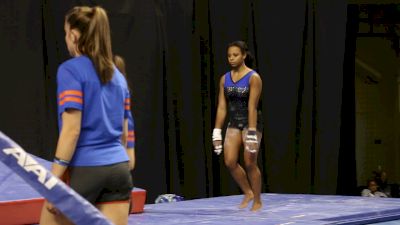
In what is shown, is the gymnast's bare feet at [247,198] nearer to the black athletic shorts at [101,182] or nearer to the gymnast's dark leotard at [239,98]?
the gymnast's dark leotard at [239,98]

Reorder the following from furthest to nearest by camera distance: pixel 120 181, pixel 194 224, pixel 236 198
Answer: pixel 236 198, pixel 194 224, pixel 120 181

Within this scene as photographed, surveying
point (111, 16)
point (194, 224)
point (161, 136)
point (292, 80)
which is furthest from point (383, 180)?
point (194, 224)

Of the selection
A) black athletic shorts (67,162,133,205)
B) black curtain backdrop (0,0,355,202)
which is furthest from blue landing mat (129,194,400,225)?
black athletic shorts (67,162,133,205)

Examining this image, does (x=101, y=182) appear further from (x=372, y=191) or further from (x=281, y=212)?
(x=372, y=191)

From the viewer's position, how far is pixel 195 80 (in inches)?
345

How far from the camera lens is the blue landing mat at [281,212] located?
5.80m

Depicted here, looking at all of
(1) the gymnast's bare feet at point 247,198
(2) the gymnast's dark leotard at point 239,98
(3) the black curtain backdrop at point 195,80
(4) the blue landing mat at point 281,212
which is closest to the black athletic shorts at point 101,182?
(4) the blue landing mat at point 281,212

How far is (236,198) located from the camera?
7.82 m

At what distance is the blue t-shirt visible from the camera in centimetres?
267

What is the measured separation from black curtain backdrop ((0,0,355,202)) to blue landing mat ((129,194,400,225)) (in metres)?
1.19

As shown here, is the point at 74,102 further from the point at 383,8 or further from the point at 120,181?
the point at 383,8

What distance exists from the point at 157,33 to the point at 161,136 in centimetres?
107

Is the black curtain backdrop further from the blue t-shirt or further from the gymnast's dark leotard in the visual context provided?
the blue t-shirt

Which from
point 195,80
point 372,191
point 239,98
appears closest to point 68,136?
point 239,98
